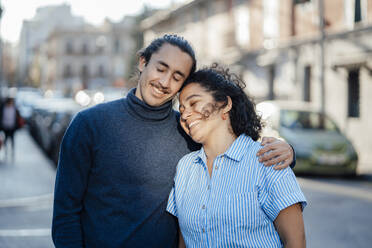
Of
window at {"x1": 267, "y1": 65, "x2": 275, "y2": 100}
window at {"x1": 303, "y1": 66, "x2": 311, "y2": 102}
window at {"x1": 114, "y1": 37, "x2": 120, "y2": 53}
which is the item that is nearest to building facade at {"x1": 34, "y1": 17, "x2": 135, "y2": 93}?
window at {"x1": 114, "y1": 37, "x2": 120, "y2": 53}

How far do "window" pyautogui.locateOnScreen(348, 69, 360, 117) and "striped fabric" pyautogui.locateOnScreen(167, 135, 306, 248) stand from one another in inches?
665

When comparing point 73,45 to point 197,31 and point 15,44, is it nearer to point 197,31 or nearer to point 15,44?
point 197,31

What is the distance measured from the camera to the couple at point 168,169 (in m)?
2.37

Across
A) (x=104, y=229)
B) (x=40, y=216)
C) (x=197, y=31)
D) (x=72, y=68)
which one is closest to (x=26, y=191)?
(x=40, y=216)

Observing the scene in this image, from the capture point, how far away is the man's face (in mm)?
2697

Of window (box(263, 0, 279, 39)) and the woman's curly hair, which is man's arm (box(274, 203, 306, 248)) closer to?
the woman's curly hair

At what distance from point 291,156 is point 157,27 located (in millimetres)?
36605

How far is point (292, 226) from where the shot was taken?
2.28 m

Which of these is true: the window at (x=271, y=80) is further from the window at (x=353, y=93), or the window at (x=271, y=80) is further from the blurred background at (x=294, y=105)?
the window at (x=353, y=93)

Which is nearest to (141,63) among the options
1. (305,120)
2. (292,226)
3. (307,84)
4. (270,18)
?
(292,226)

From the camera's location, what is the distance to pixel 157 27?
38.2 metres

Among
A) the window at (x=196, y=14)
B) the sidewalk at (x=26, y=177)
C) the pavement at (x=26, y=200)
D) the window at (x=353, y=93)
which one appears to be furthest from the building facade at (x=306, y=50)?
the pavement at (x=26, y=200)

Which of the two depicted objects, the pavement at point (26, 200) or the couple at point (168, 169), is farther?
the pavement at point (26, 200)

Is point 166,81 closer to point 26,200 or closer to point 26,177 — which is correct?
point 26,200
